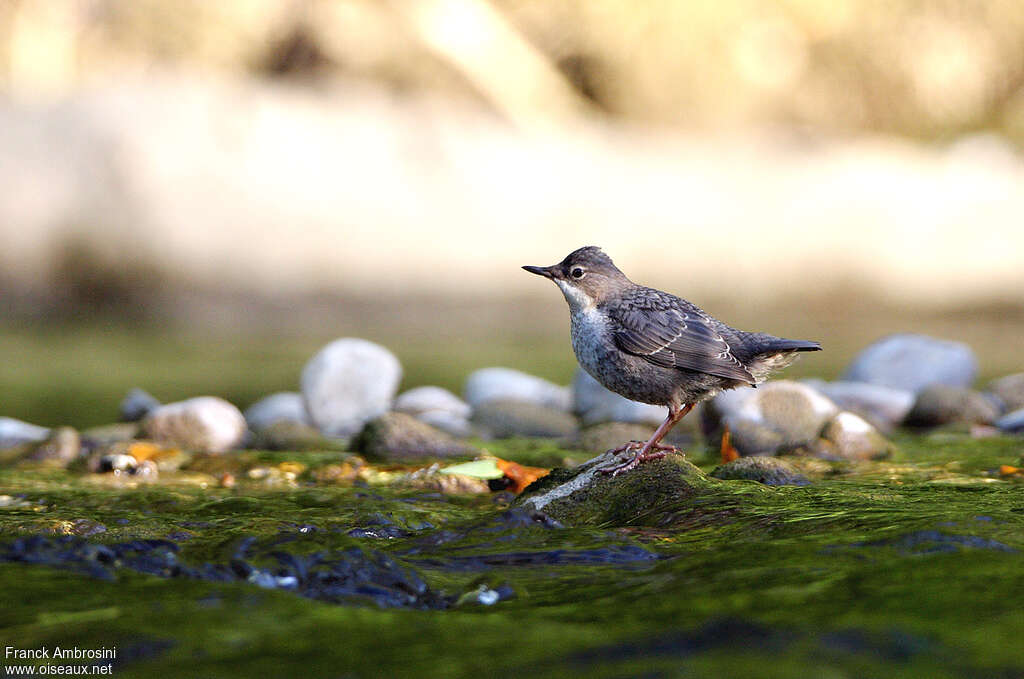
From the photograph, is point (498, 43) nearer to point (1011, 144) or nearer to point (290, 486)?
point (1011, 144)

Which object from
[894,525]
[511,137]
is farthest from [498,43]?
[894,525]

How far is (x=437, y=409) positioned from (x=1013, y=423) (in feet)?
13.1

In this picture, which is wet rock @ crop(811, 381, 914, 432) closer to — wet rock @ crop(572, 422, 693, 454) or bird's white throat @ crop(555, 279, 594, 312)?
wet rock @ crop(572, 422, 693, 454)

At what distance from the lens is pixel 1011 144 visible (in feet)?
52.1

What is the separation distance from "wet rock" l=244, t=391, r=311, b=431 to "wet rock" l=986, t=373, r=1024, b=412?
5.32 m

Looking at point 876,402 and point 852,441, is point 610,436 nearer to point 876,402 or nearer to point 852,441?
point 852,441

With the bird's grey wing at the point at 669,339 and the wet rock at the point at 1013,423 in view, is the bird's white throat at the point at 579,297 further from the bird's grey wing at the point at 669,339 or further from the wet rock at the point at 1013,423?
the wet rock at the point at 1013,423

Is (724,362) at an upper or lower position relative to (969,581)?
upper

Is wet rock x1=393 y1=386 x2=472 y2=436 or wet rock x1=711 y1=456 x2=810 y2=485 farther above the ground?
wet rock x1=393 y1=386 x2=472 y2=436

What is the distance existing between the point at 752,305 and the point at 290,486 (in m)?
11.1

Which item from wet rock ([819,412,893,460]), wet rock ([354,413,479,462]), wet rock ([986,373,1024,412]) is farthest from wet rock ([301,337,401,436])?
wet rock ([986,373,1024,412])

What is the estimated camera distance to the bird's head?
4.44m

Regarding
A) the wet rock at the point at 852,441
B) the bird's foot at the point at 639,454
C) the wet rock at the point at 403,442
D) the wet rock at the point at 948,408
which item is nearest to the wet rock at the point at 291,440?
the wet rock at the point at 403,442

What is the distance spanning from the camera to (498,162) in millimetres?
14945
